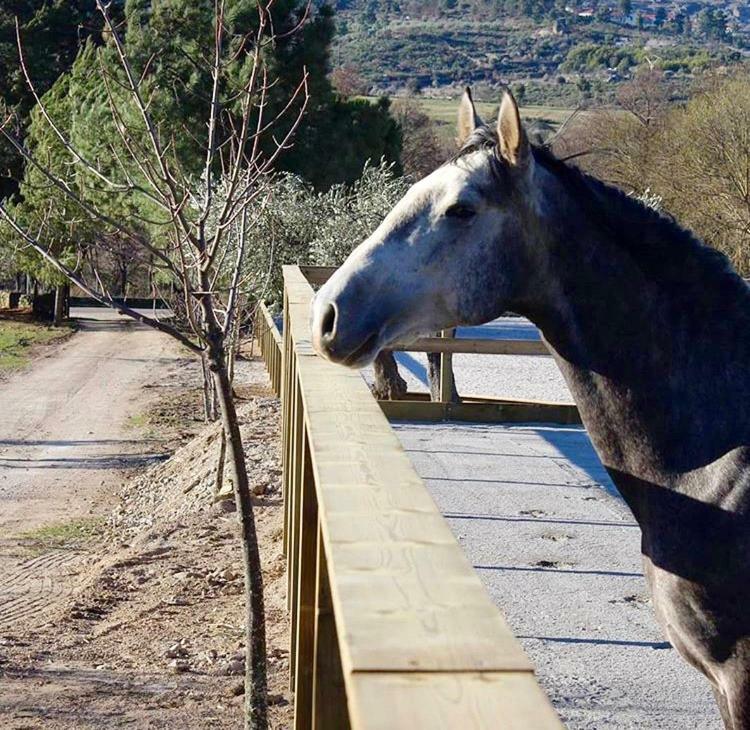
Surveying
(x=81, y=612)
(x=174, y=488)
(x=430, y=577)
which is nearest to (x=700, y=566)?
(x=430, y=577)

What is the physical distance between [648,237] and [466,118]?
733 millimetres

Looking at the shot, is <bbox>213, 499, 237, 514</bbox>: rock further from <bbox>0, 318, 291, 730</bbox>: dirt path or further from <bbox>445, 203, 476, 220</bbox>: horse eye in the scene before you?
<bbox>445, 203, 476, 220</bbox>: horse eye

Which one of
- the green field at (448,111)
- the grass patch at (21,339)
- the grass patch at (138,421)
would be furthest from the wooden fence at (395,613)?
the green field at (448,111)

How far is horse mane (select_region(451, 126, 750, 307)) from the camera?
10.2ft

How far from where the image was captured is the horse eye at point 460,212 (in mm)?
3053

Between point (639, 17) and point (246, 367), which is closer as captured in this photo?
point (246, 367)

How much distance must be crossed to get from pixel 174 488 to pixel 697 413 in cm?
998

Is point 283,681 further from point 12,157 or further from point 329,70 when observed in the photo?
point 12,157

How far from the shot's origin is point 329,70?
2448 cm

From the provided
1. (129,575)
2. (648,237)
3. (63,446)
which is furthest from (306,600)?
(63,446)

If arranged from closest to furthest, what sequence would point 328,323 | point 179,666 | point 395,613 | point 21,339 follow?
point 395,613
point 328,323
point 179,666
point 21,339

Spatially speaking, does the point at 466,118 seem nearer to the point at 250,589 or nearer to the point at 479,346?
the point at 250,589

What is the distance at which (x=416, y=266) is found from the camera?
119 inches

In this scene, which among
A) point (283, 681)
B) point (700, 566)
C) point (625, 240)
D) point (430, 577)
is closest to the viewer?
point (430, 577)
